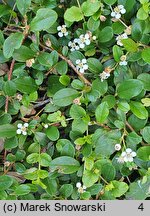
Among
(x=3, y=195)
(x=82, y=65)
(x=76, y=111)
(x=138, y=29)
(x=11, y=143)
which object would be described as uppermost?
(x=138, y=29)

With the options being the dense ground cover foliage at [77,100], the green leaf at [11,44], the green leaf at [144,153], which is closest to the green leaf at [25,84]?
the dense ground cover foliage at [77,100]

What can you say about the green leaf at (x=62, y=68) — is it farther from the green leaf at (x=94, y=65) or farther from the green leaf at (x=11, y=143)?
the green leaf at (x=11, y=143)

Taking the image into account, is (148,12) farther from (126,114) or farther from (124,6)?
(126,114)

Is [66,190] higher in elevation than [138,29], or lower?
lower

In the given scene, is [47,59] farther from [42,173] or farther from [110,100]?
[42,173]

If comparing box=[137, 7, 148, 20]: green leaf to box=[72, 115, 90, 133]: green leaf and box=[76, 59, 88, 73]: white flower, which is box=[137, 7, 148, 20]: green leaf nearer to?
box=[76, 59, 88, 73]: white flower

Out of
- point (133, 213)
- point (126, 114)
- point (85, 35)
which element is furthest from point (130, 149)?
point (85, 35)

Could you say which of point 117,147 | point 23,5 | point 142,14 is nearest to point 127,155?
point 117,147
